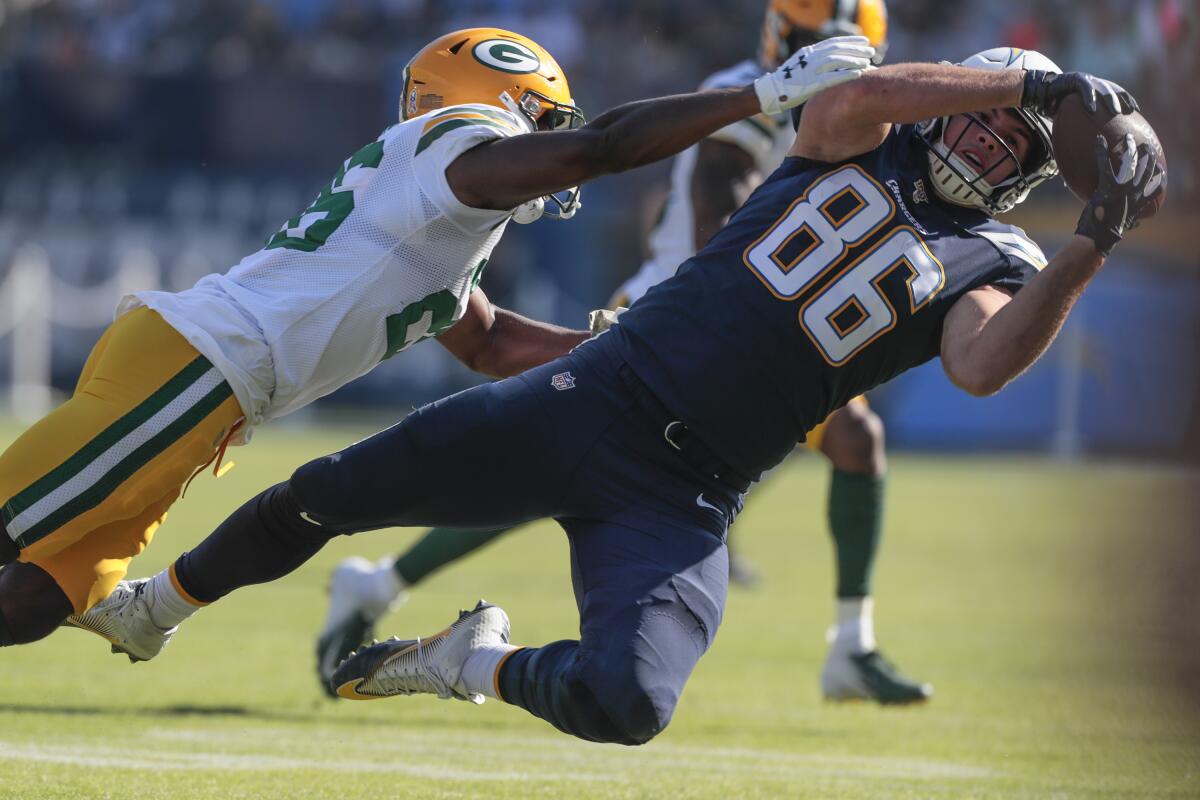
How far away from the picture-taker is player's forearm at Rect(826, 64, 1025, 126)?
10.9 feet

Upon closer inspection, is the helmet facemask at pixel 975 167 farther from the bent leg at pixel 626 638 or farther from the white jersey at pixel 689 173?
the white jersey at pixel 689 173

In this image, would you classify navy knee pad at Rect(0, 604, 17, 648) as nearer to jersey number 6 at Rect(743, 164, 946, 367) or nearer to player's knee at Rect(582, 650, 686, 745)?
player's knee at Rect(582, 650, 686, 745)

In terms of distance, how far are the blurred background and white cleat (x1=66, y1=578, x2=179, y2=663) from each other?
44.2 ft

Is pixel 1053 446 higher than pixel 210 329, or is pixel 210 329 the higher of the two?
pixel 210 329

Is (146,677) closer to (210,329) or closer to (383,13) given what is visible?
(210,329)

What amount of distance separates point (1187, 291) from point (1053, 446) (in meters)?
2.30

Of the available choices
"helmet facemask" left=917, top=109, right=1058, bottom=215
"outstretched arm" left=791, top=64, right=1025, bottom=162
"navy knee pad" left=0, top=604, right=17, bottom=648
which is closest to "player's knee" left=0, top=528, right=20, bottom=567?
"navy knee pad" left=0, top=604, right=17, bottom=648

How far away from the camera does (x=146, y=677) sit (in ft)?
18.2

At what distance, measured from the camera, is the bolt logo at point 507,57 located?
3.97 meters

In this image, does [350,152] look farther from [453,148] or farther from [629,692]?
[629,692]

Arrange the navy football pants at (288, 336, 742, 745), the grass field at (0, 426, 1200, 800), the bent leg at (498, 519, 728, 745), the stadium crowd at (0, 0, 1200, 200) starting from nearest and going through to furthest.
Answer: the bent leg at (498, 519, 728, 745), the navy football pants at (288, 336, 742, 745), the grass field at (0, 426, 1200, 800), the stadium crowd at (0, 0, 1200, 200)

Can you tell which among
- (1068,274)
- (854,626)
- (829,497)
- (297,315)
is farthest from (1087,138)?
(829,497)

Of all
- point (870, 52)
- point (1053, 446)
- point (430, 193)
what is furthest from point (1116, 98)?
point (1053, 446)

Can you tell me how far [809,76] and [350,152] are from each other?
55.0ft
